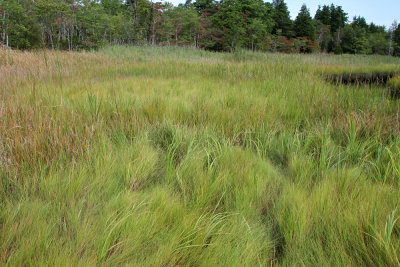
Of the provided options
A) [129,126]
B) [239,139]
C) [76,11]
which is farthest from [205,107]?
[76,11]

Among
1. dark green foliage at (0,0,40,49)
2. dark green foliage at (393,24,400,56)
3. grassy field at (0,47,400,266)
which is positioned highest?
dark green foliage at (393,24,400,56)

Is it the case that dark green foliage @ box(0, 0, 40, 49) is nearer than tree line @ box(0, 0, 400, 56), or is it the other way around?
dark green foliage @ box(0, 0, 40, 49)

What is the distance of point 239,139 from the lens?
169 centimetres

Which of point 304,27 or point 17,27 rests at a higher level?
point 304,27

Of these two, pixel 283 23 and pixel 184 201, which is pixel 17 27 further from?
pixel 283 23

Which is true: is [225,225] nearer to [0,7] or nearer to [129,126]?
[129,126]

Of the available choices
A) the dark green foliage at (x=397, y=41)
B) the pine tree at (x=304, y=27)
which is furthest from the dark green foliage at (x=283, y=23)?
the dark green foliage at (x=397, y=41)

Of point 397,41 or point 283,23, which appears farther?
point 397,41

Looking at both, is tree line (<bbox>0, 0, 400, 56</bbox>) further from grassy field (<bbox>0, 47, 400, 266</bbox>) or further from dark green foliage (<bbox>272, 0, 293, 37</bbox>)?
grassy field (<bbox>0, 47, 400, 266</bbox>)

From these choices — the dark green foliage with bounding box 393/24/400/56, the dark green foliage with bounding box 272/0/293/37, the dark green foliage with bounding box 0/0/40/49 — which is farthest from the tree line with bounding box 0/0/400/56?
the dark green foliage with bounding box 393/24/400/56

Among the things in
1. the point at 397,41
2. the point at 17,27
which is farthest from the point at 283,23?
the point at 17,27

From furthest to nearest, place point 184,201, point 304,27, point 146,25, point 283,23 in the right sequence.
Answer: point 283,23 < point 304,27 < point 146,25 < point 184,201

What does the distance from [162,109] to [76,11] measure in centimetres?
3609

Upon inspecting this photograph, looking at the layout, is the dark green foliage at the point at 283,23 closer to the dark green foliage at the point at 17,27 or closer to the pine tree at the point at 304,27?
the pine tree at the point at 304,27
